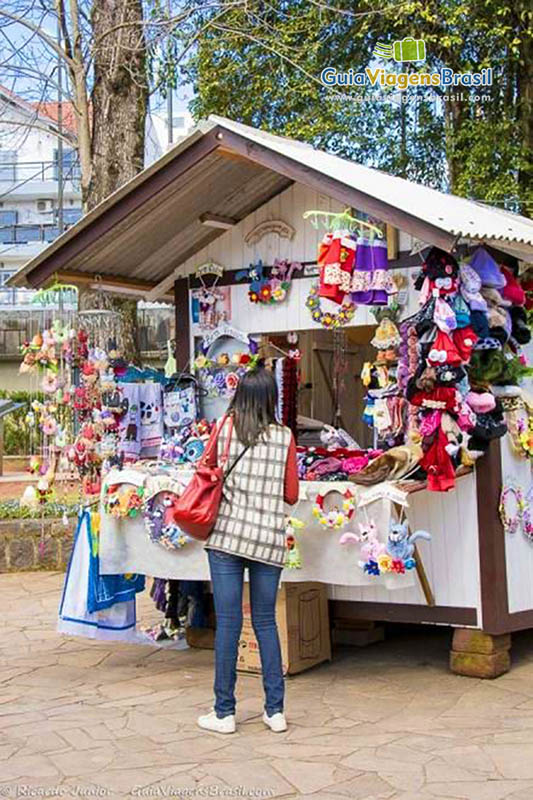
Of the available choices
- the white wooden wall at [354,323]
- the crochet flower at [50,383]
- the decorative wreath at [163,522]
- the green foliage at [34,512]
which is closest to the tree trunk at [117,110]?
the green foliage at [34,512]

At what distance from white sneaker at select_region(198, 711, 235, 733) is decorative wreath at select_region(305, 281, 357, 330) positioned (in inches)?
106

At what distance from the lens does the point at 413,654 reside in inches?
259

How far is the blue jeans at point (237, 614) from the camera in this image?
4.89 m

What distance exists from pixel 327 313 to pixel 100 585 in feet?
7.25

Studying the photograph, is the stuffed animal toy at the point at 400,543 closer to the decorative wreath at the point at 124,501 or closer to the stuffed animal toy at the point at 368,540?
the stuffed animal toy at the point at 368,540

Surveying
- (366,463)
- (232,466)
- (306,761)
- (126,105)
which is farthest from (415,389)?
(126,105)

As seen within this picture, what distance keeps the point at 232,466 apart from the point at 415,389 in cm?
117

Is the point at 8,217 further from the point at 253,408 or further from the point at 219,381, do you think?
the point at 253,408

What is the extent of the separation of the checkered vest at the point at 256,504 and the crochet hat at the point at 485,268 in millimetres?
1536

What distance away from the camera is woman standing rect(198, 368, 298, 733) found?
488cm

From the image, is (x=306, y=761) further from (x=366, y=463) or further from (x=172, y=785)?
(x=366, y=463)

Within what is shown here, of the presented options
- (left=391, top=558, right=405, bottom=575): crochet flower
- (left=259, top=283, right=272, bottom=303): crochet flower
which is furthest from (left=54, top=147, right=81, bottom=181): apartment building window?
(left=391, top=558, right=405, bottom=575): crochet flower

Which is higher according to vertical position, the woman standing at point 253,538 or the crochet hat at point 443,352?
the crochet hat at point 443,352

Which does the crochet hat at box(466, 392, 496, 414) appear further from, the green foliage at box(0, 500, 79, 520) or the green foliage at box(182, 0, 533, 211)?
the green foliage at box(182, 0, 533, 211)
